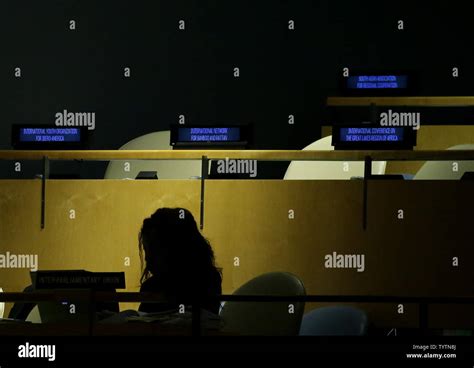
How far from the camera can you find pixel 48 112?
803 centimetres

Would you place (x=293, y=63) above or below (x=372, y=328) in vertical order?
above

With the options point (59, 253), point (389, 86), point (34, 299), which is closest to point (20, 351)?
point (34, 299)

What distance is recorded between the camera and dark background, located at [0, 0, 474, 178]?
7.94 meters

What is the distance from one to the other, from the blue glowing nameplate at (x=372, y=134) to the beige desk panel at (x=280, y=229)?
23cm

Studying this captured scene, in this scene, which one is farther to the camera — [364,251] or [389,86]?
[389,86]

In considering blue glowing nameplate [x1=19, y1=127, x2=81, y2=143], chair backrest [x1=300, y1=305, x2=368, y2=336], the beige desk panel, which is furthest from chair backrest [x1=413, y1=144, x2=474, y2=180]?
blue glowing nameplate [x1=19, y1=127, x2=81, y2=143]

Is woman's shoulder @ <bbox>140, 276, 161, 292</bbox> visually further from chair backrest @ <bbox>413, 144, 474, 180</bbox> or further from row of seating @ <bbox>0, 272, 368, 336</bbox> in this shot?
chair backrest @ <bbox>413, 144, 474, 180</bbox>

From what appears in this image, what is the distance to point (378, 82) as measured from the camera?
6.07 meters

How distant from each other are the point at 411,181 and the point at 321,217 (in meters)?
0.41

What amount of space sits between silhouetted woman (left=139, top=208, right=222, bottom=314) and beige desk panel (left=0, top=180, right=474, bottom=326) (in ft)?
1.65

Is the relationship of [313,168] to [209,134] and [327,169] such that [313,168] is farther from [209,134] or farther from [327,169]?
[209,134]

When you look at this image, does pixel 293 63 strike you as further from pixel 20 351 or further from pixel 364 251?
pixel 20 351

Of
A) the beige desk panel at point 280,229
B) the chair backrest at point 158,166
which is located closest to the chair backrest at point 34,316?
the beige desk panel at point 280,229

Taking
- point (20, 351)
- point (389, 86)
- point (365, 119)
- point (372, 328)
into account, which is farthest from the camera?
point (365, 119)
